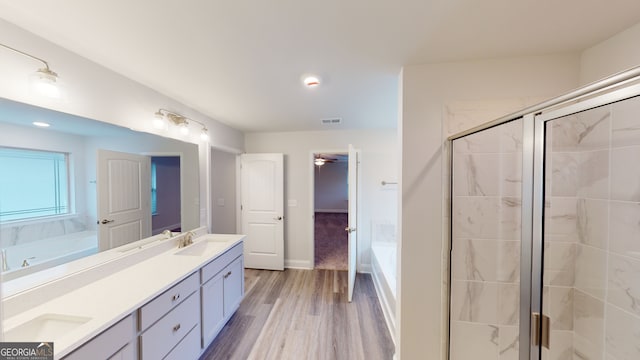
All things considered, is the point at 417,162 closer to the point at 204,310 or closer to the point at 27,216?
the point at 204,310

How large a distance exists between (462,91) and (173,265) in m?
2.58

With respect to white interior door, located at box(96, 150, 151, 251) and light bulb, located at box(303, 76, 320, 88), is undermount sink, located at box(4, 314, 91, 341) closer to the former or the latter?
white interior door, located at box(96, 150, 151, 251)

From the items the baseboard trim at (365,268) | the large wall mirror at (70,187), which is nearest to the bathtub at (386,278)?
the baseboard trim at (365,268)

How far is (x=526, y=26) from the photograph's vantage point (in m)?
1.16

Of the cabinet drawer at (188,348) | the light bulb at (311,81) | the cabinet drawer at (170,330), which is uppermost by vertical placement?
the light bulb at (311,81)

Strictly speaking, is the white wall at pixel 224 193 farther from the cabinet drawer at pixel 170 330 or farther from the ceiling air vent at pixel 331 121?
the cabinet drawer at pixel 170 330

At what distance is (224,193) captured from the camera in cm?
376

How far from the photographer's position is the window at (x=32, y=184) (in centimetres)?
114

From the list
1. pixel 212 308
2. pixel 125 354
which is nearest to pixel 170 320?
pixel 125 354

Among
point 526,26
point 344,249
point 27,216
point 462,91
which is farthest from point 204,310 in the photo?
point 344,249

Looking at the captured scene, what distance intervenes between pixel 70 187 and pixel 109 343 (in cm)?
106

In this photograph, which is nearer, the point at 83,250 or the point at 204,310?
the point at 83,250

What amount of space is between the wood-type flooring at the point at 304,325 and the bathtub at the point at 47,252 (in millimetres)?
1291

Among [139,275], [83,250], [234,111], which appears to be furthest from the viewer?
[234,111]
